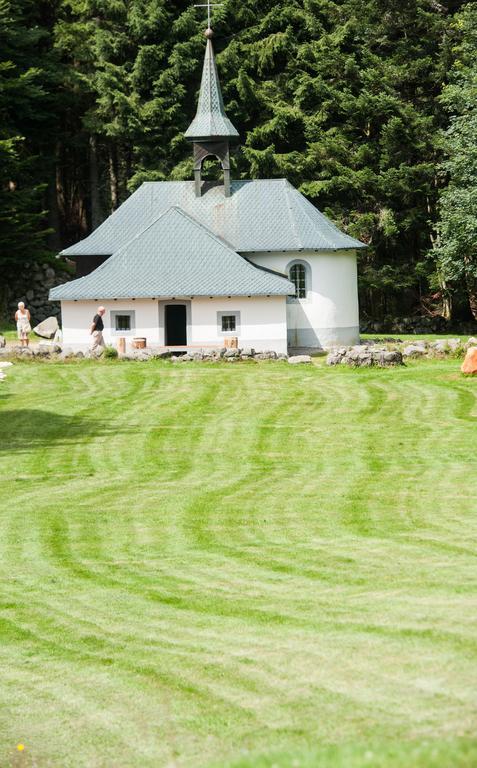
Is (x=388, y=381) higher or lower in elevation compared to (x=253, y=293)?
lower

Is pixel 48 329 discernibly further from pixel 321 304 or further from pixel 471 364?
pixel 471 364

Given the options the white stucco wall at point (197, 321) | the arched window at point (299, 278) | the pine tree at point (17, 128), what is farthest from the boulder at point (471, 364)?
the pine tree at point (17, 128)

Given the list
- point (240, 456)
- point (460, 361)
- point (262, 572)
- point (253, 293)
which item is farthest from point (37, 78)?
point (262, 572)

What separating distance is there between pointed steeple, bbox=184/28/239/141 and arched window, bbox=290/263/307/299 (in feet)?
19.5

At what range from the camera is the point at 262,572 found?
11.7 metres

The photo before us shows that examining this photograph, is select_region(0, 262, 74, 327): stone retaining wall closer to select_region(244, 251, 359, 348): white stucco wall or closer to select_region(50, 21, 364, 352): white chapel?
select_region(50, 21, 364, 352): white chapel

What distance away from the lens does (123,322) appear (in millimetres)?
39875

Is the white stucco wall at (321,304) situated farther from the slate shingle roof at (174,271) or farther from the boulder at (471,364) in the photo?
the boulder at (471,364)

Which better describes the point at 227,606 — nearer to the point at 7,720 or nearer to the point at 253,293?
the point at 7,720

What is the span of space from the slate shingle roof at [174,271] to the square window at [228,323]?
3.29ft

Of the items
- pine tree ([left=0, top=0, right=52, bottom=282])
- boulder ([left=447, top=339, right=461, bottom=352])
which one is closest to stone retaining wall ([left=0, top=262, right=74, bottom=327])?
pine tree ([left=0, top=0, right=52, bottom=282])

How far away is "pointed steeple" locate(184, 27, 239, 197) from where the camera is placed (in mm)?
44344

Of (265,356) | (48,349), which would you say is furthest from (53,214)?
(265,356)

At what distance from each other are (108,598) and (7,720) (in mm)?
2881
